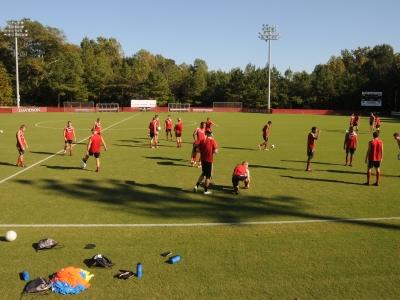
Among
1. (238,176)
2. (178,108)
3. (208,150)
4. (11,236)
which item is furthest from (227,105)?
(11,236)

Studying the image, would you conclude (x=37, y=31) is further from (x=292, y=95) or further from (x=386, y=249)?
(x=386, y=249)

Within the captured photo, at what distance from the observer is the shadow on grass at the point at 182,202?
1084 centimetres

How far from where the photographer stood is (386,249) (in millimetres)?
8492

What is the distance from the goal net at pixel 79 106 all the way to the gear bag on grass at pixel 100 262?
80.6 metres

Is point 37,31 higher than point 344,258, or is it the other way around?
point 37,31

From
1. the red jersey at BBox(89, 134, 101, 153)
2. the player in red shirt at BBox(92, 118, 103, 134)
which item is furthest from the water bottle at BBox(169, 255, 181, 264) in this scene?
the player in red shirt at BBox(92, 118, 103, 134)

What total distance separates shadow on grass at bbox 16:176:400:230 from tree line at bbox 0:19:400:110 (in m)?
75.9

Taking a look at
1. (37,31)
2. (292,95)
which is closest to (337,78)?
(292,95)

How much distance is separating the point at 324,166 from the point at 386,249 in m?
10.6

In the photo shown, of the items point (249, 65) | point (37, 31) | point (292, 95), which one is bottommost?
point (292, 95)

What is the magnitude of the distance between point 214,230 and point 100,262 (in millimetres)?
2959

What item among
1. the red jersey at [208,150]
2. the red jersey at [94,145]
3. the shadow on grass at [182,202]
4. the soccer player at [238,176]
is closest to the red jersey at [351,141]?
the shadow on grass at [182,202]

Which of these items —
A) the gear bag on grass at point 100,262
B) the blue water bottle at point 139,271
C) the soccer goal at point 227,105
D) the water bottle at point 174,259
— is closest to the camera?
the blue water bottle at point 139,271

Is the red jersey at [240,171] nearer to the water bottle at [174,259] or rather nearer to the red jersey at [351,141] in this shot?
the water bottle at [174,259]
